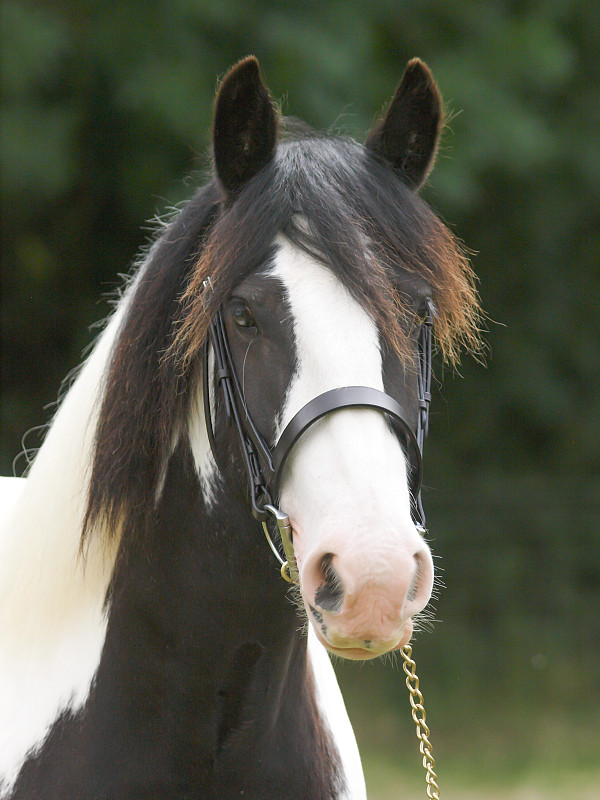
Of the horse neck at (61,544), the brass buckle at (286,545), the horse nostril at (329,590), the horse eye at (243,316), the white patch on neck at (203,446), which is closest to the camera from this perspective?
the horse nostril at (329,590)

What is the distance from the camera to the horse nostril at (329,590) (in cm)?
147

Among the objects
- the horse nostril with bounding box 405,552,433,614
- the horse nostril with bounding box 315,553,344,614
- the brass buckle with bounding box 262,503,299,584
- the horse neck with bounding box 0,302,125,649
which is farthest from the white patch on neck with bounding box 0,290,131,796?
the horse nostril with bounding box 405,552,433,614

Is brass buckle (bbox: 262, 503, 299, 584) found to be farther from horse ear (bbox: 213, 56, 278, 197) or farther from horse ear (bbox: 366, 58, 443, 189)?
horse ear (bbox: 366, 58, 443, 189)

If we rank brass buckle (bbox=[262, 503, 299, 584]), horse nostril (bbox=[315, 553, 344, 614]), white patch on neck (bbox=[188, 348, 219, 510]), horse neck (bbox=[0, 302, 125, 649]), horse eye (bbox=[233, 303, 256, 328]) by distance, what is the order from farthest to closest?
horse neck (bbox=[0, 302, 125, 649]), white patch on neck (bbox=[188, 348, 219, 510]), horse eye (bbox=[233, 303, 256, 328]), brass buckle (bbox=[262, 503, 299, 584]), horse nostril (bbox=[315, 553, 344, 614])

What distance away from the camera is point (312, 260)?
5.56 feet

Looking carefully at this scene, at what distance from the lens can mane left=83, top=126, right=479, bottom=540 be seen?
173 centimetres

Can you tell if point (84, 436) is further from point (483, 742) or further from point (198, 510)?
point (483, 742)

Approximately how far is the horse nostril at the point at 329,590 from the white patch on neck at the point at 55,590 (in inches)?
23.7

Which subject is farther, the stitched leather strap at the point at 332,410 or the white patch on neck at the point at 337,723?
the white patch on neck at the point at 337,723

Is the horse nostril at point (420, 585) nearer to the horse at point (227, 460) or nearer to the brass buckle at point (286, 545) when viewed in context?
the horse at point (227, 460)

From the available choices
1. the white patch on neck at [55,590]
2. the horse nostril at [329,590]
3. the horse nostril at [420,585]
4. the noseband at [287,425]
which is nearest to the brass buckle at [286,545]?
the noseband at [287,425]

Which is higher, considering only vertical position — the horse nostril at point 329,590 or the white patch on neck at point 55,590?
the horse nostril at point 329,590

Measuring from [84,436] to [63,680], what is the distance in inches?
19.8

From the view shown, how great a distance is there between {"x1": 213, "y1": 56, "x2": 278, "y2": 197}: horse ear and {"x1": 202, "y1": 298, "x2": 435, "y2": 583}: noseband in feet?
1.10
